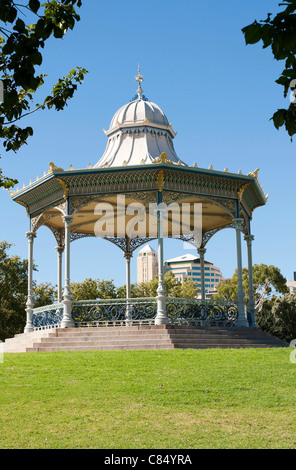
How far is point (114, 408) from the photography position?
913 cm

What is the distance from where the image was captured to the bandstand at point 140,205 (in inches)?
666

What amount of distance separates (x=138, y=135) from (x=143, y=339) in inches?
298

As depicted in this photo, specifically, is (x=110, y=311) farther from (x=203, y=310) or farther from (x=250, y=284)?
(x=250, y=284)

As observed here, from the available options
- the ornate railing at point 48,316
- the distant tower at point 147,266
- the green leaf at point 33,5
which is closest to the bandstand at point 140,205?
the ornate railing at point 48,316

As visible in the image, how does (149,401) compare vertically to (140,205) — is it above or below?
below

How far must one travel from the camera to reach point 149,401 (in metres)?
9.45

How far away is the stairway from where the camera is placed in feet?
48.7

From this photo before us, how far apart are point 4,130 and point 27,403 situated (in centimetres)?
474

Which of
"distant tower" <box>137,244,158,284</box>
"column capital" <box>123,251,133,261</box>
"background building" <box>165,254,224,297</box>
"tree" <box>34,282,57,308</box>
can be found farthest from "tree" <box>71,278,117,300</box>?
"background building" <box>165,254,224,297</box>

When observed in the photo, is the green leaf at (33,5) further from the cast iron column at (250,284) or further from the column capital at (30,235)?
the cast iron column at (250,284)

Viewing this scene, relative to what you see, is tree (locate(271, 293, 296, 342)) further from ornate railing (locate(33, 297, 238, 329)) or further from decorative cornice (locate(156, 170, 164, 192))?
decorative cornice (locate(156, 170, 164, 192))

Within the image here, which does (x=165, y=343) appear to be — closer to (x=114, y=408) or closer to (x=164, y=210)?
(x=164, y=210)

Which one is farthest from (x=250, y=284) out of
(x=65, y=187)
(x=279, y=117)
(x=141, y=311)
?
(x=279, y=117)

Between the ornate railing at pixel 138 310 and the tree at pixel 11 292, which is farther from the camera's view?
the tree at pixel 11 292
